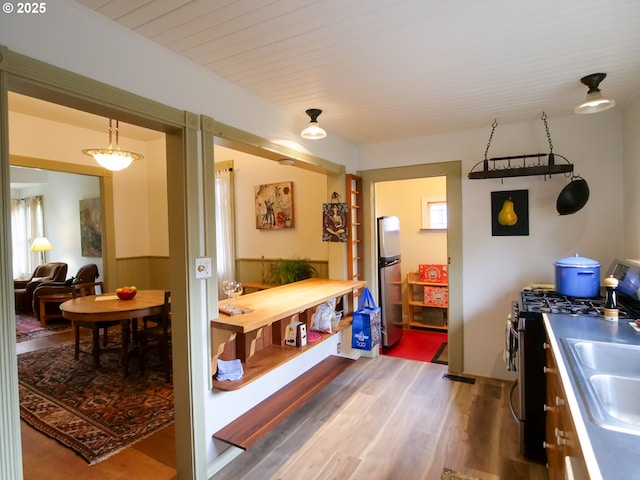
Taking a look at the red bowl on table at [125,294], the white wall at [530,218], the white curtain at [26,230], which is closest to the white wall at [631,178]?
the white wall at [530,218]

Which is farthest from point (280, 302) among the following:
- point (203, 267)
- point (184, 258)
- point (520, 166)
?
point (520, 166)

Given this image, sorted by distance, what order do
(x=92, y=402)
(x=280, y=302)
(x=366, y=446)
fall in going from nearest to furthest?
(x=366, y=446), (x=280, y=302), (x=92, y=402)

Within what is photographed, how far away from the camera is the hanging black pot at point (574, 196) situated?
2996mm

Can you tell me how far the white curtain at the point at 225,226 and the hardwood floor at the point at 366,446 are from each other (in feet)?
7.77

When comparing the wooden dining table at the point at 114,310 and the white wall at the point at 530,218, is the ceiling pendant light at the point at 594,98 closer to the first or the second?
the white wall at the point at 530,218

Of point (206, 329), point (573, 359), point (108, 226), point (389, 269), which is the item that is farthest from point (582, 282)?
point (108, 226)

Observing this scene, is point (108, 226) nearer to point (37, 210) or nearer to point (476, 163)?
point (37, 210)

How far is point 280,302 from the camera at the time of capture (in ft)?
8.69

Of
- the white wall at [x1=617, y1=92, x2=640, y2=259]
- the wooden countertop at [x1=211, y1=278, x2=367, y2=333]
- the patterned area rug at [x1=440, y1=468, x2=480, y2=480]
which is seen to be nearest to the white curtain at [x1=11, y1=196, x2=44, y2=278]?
the wooden countertop at [x1=211, y1=278, x2=367, y2=333]

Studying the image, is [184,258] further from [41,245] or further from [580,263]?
[41,245]

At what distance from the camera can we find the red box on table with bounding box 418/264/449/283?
5102 millimetres

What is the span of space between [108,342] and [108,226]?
5.68 ft

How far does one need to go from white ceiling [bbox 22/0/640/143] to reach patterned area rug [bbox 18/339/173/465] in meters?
2.59

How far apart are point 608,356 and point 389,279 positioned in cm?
288
